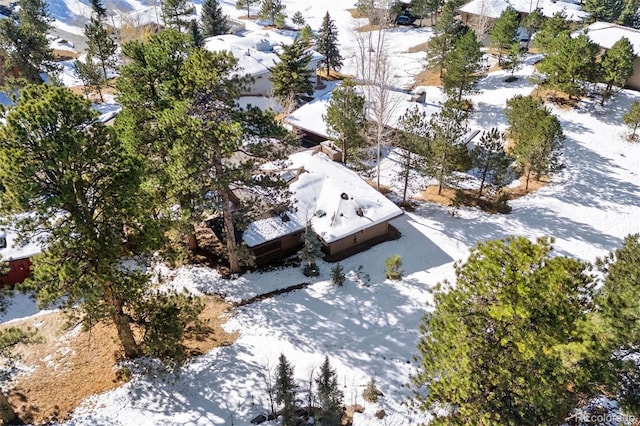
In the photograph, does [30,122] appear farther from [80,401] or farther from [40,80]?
[40,80]

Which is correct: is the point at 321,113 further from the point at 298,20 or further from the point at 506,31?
the point at 298,20

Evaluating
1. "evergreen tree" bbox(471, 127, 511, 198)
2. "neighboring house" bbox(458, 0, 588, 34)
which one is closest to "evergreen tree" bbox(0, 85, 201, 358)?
"evergreen tree" bbox(471, 127, 511, 198)

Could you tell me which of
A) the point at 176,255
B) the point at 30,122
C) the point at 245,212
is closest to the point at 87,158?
the point at 30,122

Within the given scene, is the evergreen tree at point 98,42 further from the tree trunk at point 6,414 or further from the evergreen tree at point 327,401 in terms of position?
the evergreen tree at point 327,401

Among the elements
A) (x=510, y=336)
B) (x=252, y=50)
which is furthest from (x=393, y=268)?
(x=252, y=50)

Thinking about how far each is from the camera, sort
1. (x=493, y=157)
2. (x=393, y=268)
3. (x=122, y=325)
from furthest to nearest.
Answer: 1. (x=493, y=157)
2. (x=393, y=268)
3. (x=122, y=325)

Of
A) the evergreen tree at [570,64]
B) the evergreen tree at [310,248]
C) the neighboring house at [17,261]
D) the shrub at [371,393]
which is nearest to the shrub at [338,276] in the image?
the evergreen tree at [310,248]
